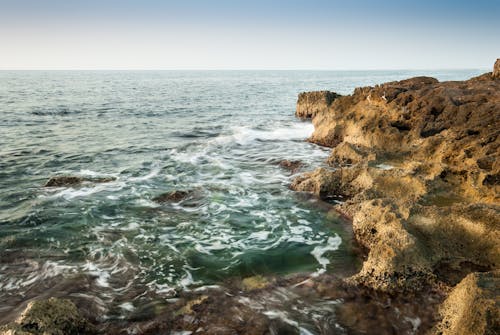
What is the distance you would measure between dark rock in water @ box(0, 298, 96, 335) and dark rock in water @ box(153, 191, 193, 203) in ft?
17.9

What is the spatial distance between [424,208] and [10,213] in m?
10.5

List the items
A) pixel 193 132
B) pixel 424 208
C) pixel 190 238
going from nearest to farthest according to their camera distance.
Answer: pixel 424 208 → pixel 190 238 → pixel 193 132

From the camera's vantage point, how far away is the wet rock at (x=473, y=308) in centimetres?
411

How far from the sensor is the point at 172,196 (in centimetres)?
1055

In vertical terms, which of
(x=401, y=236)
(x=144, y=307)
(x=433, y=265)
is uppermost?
(x=401, y=236)

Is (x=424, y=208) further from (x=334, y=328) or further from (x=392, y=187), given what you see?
(x=334, y=328)

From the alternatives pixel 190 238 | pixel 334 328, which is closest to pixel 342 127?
pixel 190 238

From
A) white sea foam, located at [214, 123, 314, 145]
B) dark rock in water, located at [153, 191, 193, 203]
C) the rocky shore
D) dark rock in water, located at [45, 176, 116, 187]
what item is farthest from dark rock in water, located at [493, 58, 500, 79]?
dark rock in water, located at [45, 176, 116, 187]

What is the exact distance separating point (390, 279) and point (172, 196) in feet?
22.3

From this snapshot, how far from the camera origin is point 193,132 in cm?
2266

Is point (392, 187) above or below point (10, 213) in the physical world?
above

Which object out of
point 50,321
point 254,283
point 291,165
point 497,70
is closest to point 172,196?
point 254,283

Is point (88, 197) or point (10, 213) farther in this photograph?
point (88, 197)

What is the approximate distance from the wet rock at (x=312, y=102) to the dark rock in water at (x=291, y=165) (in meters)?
13.1
